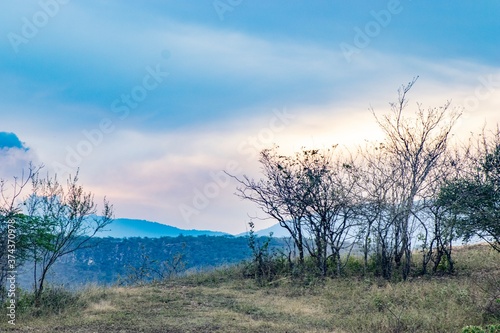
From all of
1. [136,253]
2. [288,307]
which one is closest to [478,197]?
[288,307]

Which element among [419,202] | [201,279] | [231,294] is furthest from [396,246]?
[201,279]

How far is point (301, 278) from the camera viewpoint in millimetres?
17047

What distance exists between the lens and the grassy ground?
33.3 ft

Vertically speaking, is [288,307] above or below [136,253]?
below

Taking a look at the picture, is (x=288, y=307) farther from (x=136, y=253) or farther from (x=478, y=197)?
(x=136, y=253)

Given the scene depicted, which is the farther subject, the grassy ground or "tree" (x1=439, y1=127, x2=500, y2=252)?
"tree" (x1=439, y1=127, x2=500, y2=252)

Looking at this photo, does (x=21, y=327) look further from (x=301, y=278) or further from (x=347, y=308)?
(x=301, y=278)

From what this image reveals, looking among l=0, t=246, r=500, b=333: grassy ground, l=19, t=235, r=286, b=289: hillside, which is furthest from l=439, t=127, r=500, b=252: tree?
l=19, t=235, r=286, b=289: hillside

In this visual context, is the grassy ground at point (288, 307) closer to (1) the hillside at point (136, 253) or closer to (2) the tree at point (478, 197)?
(2) the tree at point (478, 197)

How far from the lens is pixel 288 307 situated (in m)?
12.7

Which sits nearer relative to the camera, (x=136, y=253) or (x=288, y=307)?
(x=288, y=307)

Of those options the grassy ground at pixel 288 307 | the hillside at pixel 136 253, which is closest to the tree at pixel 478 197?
the grassy ground at pixel 288 307

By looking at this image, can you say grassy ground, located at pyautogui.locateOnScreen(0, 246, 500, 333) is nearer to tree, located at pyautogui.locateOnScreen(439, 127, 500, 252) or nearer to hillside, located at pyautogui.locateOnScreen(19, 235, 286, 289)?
tree, located at pyautogui.locateOnScreen(439, 127, 500, 252)

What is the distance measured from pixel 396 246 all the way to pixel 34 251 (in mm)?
11328
